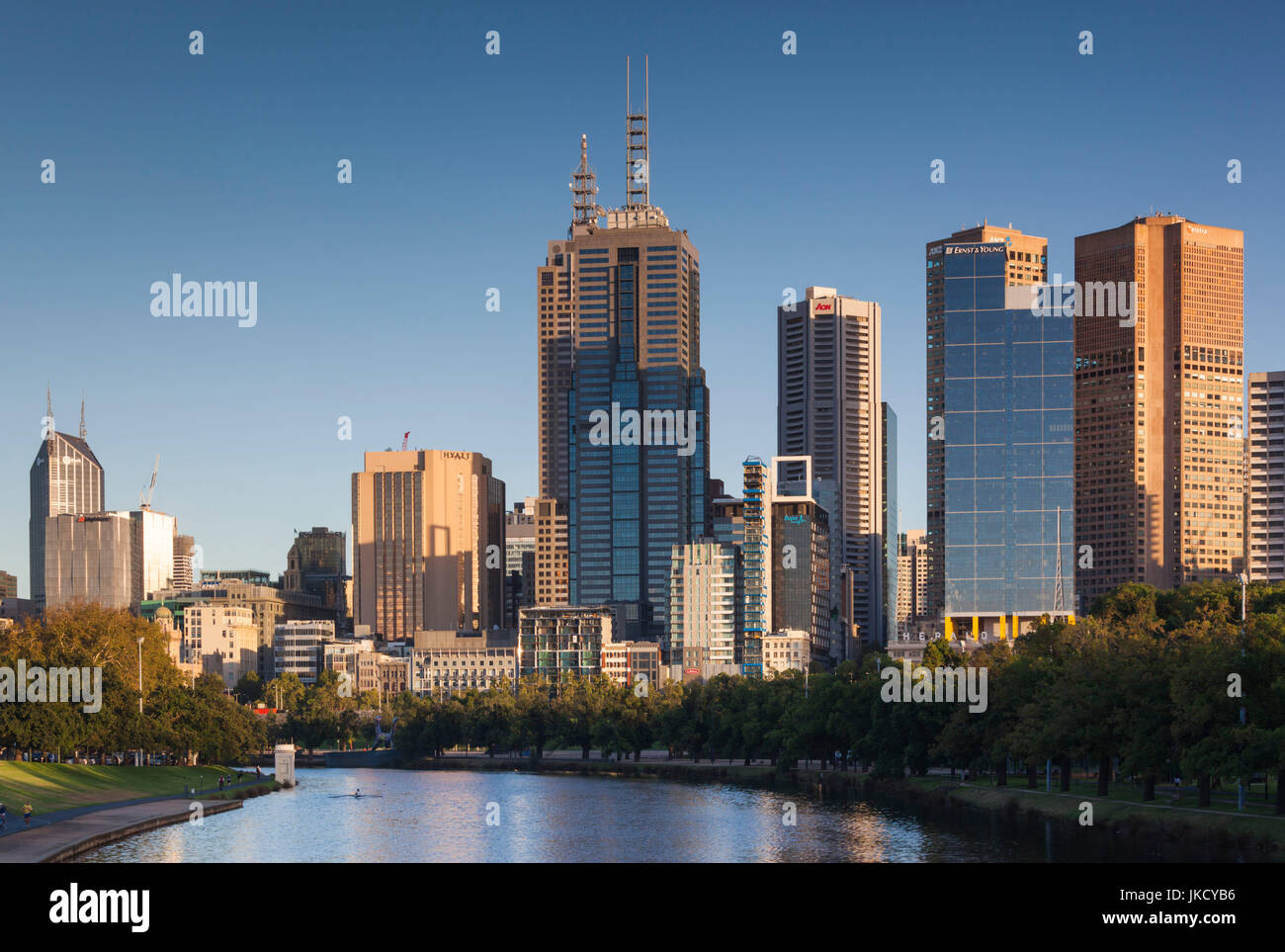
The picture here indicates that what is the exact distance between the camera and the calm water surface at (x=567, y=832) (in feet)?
260

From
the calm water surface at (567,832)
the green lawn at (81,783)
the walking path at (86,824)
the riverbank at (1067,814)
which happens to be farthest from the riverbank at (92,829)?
the riverbank at (1067,814)

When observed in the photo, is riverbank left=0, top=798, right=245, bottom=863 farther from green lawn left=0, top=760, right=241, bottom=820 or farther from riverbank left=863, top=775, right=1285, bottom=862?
riverbank left=863, top=775, right=1285, bottom=862

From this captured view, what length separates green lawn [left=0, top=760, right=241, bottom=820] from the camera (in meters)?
99.8

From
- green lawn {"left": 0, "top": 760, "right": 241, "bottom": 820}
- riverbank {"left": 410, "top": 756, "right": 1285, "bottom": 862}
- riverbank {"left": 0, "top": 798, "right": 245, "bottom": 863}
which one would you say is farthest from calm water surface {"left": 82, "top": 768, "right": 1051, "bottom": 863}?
green lawn {"left": 0, "top": 760, "right": 241, "bottom": 820}

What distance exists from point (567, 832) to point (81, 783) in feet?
144

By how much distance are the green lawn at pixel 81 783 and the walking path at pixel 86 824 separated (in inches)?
65.9

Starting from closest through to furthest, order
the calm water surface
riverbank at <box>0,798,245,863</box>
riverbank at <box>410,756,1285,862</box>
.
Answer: riverbank at <box>410,756,1285,862</box>, riverbank at <box>0,798,245,863</box>, the calm water surface

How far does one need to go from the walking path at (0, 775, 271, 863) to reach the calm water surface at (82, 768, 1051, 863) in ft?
4.20

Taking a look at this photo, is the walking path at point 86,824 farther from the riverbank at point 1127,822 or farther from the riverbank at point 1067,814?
the riverbank at point 1127,822

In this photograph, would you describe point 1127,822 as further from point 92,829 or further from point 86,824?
point 86,824

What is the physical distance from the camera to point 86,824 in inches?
3553
